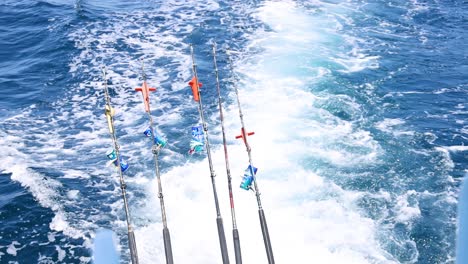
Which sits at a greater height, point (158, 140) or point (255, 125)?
point (158, 140)

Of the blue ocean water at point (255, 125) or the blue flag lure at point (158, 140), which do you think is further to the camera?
the blue ocean water at point (255, 125)

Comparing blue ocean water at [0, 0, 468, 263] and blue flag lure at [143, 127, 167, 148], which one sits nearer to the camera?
blue flag lure at [143, 127, 167, 148]

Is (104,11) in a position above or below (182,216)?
above

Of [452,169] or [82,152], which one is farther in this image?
[82,152]

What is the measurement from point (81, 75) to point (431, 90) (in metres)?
16.2

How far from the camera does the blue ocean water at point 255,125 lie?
1433cm

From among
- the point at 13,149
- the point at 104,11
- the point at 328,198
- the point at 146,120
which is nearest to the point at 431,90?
the point at 328,198

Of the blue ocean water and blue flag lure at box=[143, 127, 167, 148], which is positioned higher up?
blue flag lure at box=[143, 127, 167, 148]

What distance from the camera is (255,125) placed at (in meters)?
19.7

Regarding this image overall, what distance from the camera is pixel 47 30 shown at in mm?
28344

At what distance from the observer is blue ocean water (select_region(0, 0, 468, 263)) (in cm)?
1433

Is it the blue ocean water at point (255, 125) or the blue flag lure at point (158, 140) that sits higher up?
the blue flag lure at point (158, 140)

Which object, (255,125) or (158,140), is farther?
(255,125)

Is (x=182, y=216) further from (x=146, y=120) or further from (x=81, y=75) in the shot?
(x=81, y=75)
